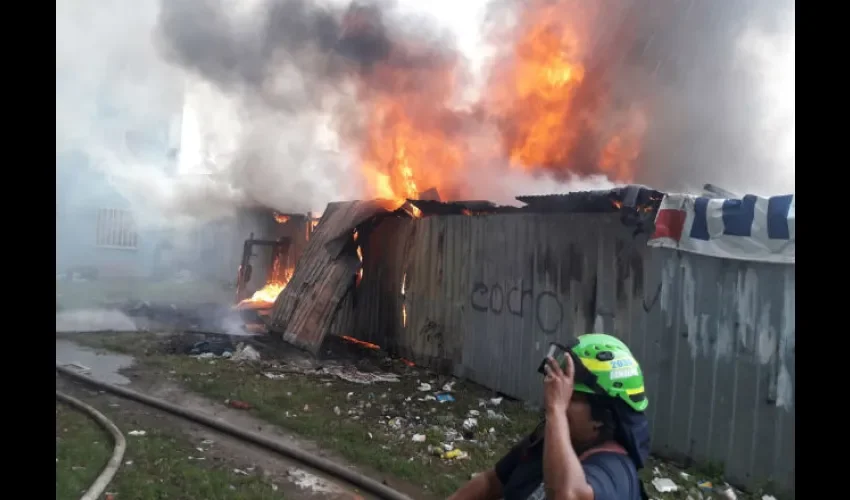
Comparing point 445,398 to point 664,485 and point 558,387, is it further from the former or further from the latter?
point 558,387

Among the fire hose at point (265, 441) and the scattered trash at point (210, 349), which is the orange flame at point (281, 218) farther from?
the fire hose at point (265, 441)

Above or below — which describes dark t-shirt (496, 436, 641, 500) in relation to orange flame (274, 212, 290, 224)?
below

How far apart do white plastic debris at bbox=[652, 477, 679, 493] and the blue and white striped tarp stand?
1.98 m

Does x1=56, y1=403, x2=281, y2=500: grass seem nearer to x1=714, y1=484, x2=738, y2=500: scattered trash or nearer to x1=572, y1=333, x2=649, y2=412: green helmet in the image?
x1=572, y1=333, x2=649, y2=412: green helmet

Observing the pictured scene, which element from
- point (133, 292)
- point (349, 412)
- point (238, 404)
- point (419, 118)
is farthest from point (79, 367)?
point (133, 292)

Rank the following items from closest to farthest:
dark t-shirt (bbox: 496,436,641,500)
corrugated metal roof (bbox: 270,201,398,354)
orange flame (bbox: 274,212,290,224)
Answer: dark t-shirt (bbox: 496,436,641,500) < corrugated metal roof (bbox: 270,201,398,354) < orange flame (bbox: 274,212,290,224)

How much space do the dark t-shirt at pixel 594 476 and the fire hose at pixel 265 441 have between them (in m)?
2.65

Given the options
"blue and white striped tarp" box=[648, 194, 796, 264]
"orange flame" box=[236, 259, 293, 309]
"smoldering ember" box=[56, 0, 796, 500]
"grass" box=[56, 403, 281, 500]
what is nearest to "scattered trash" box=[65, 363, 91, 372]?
"smoldering ember" box=[56, 0, 796, 500]

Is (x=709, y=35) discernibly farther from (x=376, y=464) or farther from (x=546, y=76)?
(x=376, y=464)

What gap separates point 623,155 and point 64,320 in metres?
11.9

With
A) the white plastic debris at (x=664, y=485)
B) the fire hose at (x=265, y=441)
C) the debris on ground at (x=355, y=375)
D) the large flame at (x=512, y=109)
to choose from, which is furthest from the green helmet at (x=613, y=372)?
the large flame at (x=512, y=109)

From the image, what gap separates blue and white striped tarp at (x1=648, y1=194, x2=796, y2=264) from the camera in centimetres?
476

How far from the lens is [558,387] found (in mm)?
1819

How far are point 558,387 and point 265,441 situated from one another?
4391mm
